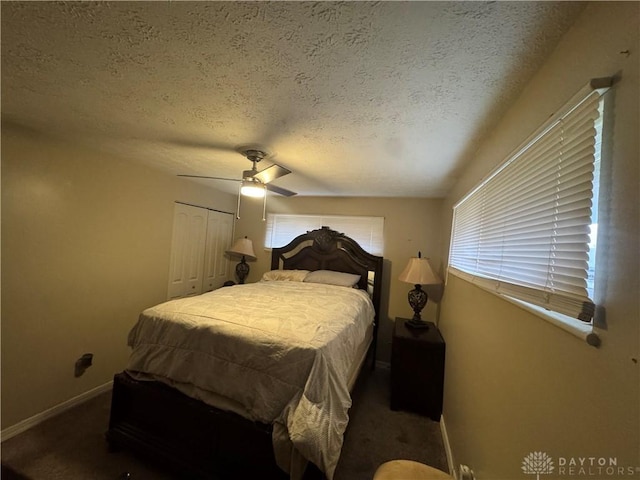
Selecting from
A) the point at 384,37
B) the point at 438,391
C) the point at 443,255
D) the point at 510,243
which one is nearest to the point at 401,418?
the point at 438,391

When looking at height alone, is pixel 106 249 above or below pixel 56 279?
above

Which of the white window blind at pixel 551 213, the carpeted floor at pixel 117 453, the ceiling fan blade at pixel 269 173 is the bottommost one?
the carpeted floor at pixel 117 453

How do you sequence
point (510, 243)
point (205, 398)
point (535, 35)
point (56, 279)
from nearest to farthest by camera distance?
point (535, 35), point (510, 243), point (205, 398), point (56, 279)

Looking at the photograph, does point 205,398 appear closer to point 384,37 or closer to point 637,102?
point 384,37

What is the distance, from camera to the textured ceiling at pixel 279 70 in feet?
2.56

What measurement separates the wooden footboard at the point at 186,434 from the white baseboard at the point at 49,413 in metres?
0.79

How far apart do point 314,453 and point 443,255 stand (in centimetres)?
236

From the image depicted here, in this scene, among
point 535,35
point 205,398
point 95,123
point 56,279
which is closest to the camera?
point 535,35

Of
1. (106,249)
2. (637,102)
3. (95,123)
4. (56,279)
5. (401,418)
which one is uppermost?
(95,123)

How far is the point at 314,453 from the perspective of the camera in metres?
1.20

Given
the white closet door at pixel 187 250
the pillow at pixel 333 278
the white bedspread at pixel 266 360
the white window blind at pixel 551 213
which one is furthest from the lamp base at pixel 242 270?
the white window blind at pixel 551 213

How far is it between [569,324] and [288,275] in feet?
9.51

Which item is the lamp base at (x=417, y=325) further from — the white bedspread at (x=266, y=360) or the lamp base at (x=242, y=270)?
the lamp base at (x=242, y=270)

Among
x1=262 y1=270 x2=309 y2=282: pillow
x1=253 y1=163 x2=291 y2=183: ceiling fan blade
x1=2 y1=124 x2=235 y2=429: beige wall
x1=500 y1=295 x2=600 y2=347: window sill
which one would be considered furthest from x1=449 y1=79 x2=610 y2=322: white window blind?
x1=2 y1=124 x2=235 y2=429: beige wall
